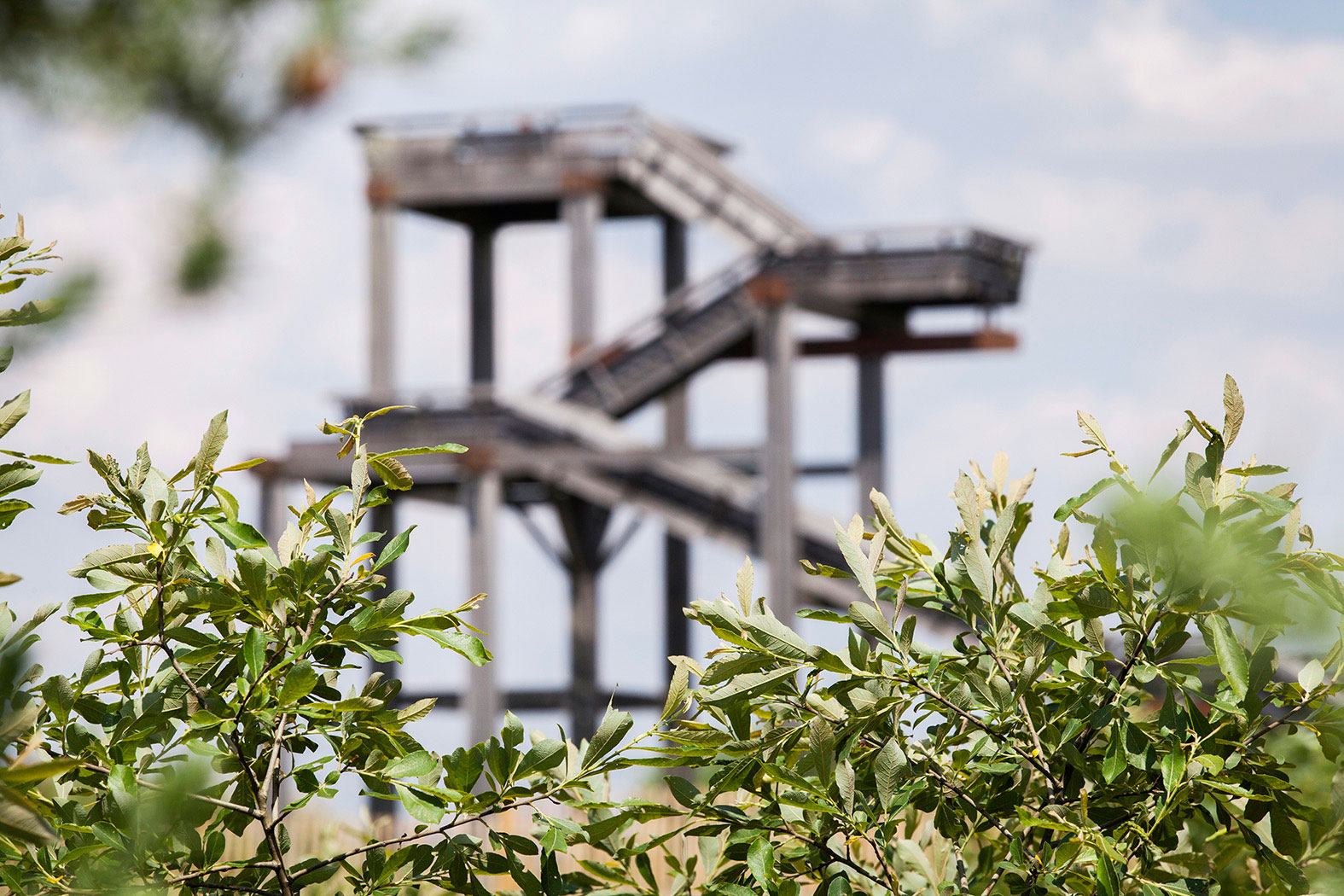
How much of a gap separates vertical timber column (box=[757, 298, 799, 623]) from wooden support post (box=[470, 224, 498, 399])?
488 centimetres

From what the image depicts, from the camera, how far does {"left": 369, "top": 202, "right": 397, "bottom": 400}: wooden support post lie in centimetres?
1672

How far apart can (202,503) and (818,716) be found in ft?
3.60

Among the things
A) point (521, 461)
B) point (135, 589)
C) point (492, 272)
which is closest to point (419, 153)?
point (492, 272)

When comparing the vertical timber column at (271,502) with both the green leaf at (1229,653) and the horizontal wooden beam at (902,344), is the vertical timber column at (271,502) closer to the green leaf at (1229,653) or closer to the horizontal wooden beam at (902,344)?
the horizontal wooden beam at (902,344)

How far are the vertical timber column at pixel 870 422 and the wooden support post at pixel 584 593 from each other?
463 cm

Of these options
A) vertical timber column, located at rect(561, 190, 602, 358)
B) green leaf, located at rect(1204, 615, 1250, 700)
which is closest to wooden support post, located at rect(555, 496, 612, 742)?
vertical timber column, located at rect(561, 190, 602, 358)

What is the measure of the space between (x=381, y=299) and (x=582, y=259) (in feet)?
8.69

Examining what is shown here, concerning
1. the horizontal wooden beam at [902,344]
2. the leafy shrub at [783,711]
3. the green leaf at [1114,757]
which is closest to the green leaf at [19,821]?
the leafy shrub at [783,711]

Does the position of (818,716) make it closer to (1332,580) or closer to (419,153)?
(1332,580)

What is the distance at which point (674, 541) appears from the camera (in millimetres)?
19422

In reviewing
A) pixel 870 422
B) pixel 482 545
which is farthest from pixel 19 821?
pixel 870 422

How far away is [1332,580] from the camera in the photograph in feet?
7.21

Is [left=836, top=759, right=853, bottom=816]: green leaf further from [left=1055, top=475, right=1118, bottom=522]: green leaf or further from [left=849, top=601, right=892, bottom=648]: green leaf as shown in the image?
[left=1055, top=475, right=1118, bottom=522]: green leaf

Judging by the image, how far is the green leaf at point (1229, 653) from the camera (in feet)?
6.80
